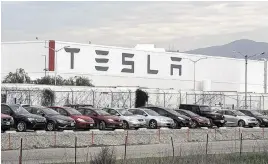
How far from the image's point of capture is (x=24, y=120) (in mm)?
28812

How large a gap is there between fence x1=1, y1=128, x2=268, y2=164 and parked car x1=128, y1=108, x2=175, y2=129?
4.90m

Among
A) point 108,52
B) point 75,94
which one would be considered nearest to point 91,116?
point 75,94

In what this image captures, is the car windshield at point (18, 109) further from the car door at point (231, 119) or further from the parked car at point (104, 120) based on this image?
the car door at point (231, 119)

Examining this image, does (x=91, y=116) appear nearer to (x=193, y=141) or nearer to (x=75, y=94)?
(x=193, y=141)

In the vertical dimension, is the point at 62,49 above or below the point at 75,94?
above

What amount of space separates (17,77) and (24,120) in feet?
200

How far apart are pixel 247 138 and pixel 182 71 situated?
80.5 meters

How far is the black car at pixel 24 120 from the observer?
94.3 feet

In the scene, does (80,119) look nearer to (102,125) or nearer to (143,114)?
(102,125)

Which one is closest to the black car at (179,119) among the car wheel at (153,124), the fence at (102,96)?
the car wheel at (153,124)

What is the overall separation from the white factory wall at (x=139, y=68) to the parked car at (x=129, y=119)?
5664 centimetres

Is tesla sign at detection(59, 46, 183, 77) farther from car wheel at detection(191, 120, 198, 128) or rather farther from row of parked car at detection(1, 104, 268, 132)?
car wheel at detection(191, 120, 198, 128)

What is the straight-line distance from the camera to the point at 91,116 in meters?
33.9

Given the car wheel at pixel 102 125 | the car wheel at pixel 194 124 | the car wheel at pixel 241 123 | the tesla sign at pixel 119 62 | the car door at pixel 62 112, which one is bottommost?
the car wheel at pixel 241 123
